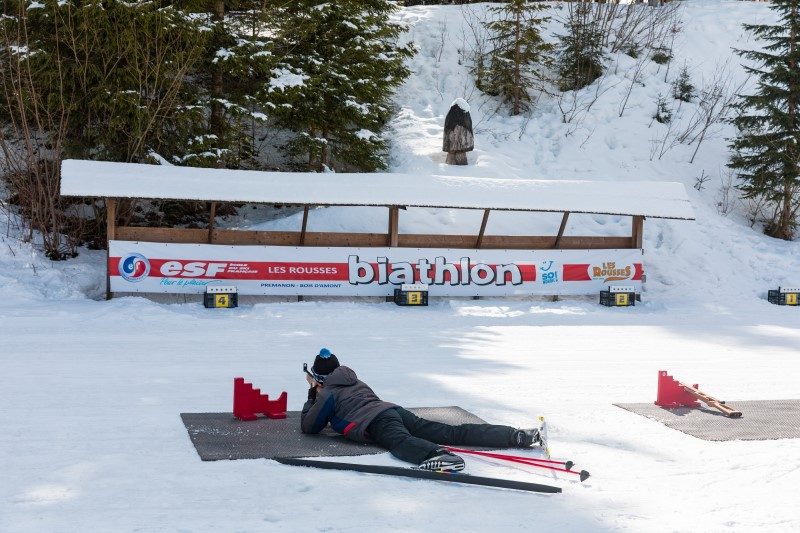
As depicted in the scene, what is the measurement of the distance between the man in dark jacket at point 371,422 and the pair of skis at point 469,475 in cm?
18

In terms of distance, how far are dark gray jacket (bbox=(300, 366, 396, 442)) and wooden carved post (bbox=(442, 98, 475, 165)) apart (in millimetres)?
17159

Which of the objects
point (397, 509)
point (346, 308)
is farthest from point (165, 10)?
point (397, 509)

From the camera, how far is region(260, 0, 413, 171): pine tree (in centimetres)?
2144

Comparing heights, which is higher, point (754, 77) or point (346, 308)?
point (754, 77)

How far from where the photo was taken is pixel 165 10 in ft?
62.0

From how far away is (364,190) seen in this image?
16828 millimetres

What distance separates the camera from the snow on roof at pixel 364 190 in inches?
615

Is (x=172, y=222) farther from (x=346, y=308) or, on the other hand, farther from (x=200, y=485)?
(x=200, y=485)

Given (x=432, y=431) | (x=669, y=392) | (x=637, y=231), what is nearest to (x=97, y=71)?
(x=637, y=231)

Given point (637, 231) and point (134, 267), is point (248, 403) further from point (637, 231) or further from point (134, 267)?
point (637, 231)

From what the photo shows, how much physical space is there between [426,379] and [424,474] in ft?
12.8

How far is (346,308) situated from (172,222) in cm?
749

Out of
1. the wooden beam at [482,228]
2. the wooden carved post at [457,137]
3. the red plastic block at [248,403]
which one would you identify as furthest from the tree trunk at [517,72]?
the red plastic block at [248,403]

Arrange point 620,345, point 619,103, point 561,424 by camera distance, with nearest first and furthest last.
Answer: point 561,424
point 620,345
point 619,103
